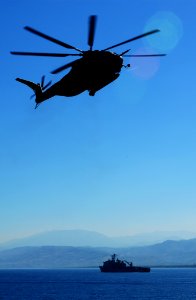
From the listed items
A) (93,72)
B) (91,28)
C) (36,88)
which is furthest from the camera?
(36,88)

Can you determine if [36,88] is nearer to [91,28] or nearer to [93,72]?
[93,72]

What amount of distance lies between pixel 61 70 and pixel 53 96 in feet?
13.4

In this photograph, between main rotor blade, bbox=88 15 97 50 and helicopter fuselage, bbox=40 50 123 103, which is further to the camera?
helicopter fuselage, bbox=40 50 123 103

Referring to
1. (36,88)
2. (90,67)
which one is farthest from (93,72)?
(36,88)

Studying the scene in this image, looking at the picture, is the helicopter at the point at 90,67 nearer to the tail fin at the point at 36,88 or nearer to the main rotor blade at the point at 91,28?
the main rotor blade at the point at 91,28

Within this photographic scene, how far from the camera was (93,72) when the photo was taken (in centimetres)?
1488

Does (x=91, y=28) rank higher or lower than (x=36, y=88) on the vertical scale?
lower

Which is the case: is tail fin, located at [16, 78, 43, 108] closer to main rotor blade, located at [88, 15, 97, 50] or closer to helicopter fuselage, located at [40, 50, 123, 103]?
helicopter fuselage, located at [40, 50, 123, 103]

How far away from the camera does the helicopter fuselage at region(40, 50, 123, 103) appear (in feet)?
47.9

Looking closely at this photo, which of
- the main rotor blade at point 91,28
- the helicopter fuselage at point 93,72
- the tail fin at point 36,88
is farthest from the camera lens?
the tail fin at point 36,88

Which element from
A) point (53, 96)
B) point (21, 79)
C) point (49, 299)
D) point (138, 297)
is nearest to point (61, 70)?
point (53, 96)

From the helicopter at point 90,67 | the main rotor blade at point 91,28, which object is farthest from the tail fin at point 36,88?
the main rotor blade at point 91,28

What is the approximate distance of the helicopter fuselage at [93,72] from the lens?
14.6 m

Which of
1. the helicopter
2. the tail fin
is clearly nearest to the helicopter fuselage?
the helicopter
